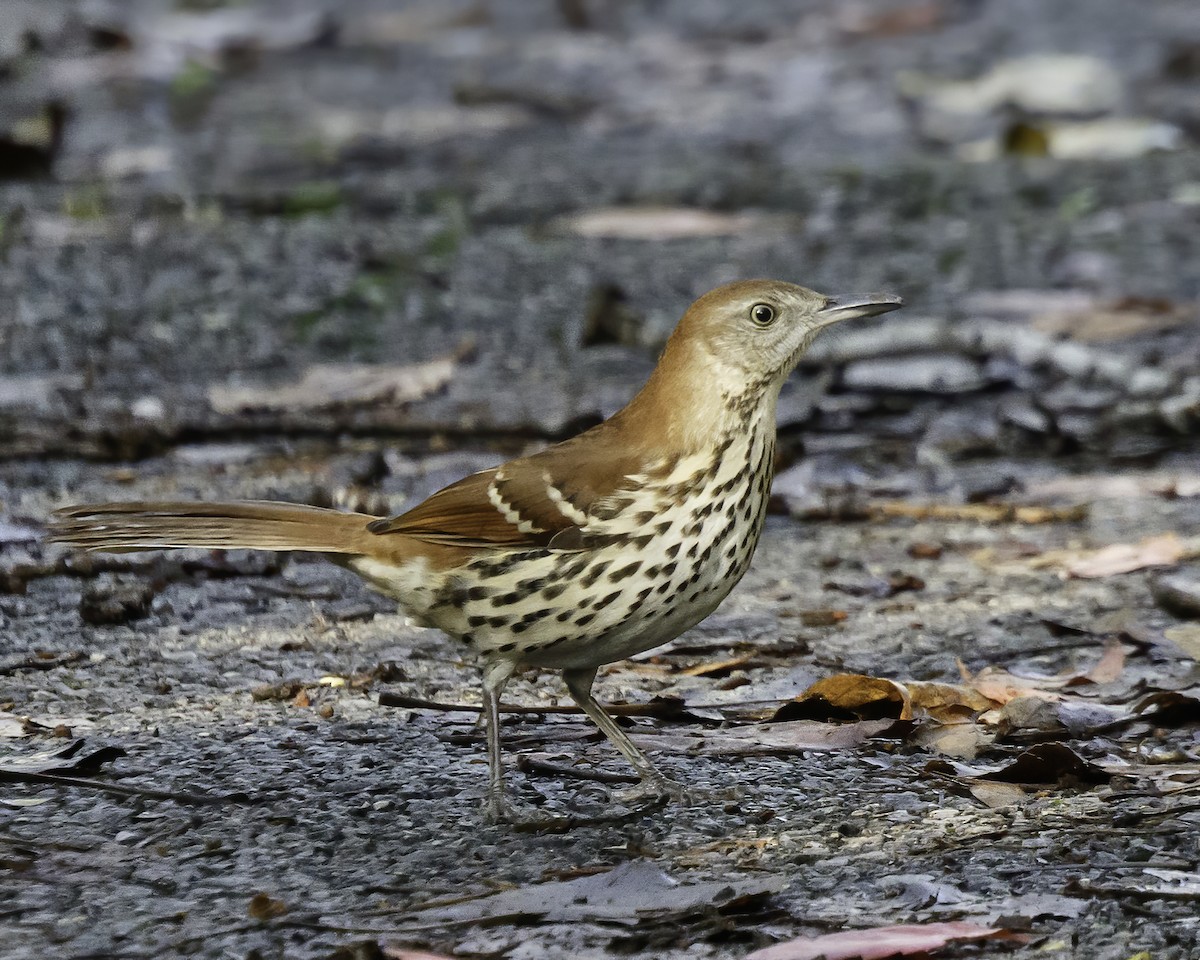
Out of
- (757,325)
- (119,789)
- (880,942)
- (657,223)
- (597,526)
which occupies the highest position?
(657,223)

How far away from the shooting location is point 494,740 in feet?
10.9

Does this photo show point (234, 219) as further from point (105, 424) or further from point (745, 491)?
point (745, 491)

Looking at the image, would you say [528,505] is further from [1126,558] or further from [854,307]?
[1126,558]

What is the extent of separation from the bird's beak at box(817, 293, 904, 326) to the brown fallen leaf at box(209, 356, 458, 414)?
7.64 ft

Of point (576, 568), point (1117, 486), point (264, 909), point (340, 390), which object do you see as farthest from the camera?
point (340, 390)

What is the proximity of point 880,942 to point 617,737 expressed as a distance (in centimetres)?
100

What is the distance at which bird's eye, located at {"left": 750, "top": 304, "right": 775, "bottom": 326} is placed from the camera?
376cm

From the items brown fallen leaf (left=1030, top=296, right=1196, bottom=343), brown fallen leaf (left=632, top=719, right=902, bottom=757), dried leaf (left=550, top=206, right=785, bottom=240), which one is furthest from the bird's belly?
dried leaf (left=550, top=206, right=785, bottom=240)

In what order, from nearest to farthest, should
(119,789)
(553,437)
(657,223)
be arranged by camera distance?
(119,789) < (553,437) < (657,223)

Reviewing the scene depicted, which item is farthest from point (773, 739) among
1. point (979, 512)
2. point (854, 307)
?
point (979, 512)

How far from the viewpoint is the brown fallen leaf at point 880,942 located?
251 cm

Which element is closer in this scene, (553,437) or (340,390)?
(553,437)

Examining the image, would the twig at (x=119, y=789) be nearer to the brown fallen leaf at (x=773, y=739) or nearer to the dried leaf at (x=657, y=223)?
the brown fallen leaf at (x=773, y=739)

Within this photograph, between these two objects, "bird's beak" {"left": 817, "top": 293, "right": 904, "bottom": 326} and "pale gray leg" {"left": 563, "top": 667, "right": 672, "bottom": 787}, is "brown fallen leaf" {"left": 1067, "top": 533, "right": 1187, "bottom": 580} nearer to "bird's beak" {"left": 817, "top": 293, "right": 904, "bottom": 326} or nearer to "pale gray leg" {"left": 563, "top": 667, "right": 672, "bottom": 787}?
"bird's beak" {"left": 817, "top": 293, "right": 904, "bottom": 326}
